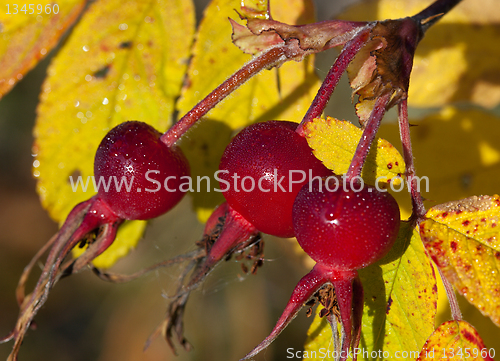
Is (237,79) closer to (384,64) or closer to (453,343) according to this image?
(384,64)

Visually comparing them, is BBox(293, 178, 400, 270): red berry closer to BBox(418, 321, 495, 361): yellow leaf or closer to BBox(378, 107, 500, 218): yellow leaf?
BBox(418, 321, 495, 361): yellow leaf

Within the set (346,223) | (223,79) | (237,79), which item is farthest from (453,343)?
(223,79)

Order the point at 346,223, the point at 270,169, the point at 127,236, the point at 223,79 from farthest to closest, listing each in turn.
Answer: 1. the point at 127,236
2. the point at 223,79
3. the point at 270,169
4. the point at 346,223

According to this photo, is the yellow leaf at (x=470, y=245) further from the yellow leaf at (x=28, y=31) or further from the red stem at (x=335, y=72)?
the yellow leaf at (x=28, y=31)

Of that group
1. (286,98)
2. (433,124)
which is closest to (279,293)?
(433,124)

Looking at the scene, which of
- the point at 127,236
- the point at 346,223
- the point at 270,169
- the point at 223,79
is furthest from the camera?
the point at 127,236

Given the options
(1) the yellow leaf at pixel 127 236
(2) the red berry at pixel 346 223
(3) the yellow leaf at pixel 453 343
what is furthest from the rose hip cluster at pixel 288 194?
(1) the yellow leaf at pixel 127 236
